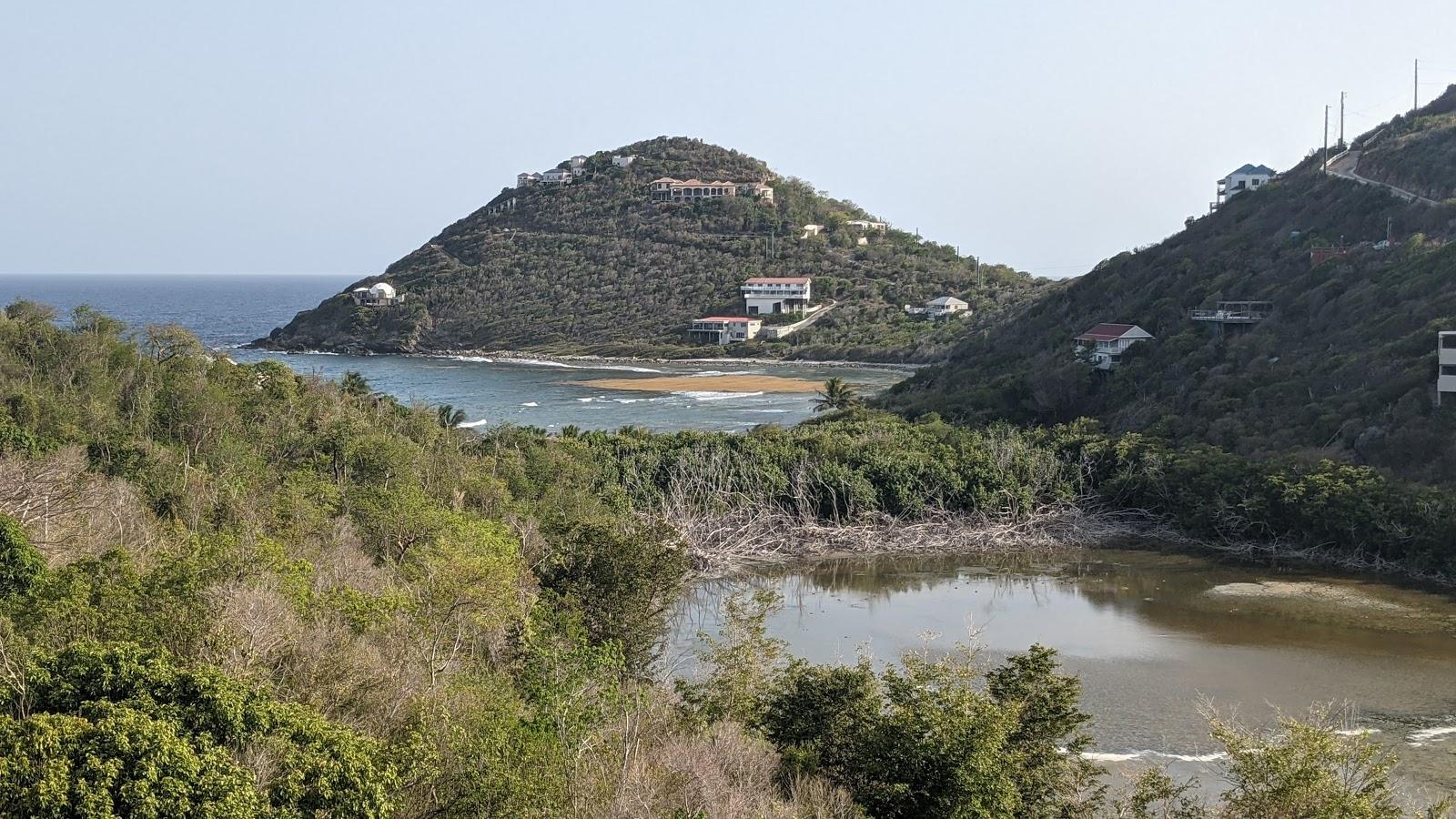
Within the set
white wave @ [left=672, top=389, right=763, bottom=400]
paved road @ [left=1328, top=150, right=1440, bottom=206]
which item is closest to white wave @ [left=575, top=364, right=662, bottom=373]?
white wave @ [left=672, top=389, right=763, bottom=400]

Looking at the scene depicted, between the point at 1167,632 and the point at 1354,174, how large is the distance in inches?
1709

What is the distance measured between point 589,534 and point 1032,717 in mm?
9552

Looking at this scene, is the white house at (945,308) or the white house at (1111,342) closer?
the white house at (1111,342)

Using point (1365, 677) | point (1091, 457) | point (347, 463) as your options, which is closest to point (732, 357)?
point (1091, 457)

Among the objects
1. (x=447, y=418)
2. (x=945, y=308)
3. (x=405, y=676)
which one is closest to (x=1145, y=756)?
(x=405, y=676)

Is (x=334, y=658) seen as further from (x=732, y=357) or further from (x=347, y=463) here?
(x=732, y=357)

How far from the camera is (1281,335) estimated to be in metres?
46.9

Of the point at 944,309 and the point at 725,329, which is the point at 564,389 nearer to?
the point at 725,329

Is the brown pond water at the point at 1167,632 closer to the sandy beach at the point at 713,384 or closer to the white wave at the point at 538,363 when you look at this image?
the sandy beach at the point at 713,384

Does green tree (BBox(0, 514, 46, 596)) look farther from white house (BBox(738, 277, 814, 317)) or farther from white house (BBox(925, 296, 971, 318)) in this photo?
white house (BBox(738, 277, 814, 317))

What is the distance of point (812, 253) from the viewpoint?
11656 centimetres

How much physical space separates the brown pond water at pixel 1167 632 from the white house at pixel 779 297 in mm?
71459

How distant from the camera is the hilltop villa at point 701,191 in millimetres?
128625

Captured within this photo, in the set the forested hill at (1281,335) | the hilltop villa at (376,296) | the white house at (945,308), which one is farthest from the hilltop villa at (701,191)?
the forested hill at (1281,335)
